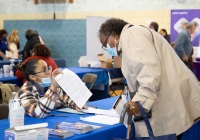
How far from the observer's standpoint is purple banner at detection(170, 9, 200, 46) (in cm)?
757

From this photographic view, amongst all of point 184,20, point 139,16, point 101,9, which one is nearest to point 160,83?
point 184,20

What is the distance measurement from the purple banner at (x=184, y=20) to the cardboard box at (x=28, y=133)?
6.17m

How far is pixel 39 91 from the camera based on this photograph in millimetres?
2648

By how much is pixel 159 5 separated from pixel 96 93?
3055mm

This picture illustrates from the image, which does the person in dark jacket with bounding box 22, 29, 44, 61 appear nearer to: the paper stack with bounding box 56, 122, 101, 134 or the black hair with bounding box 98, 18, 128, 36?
the black hair with bounding box 98, 18, 128, 36

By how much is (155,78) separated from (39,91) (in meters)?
0.95

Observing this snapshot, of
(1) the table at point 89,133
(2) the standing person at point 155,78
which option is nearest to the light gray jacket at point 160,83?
(2) the standing person at point 155,78

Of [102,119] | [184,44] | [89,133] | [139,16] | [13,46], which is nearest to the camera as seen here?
[89,133]

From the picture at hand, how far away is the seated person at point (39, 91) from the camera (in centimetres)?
248

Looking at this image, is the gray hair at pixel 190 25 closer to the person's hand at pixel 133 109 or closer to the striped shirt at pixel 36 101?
the striped shirt at pixel 36 101

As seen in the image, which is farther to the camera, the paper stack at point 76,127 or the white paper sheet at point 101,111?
the white paper sheet at point 101,111

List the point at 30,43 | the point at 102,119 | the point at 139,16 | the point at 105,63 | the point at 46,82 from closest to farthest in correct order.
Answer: the point at 102,119 < the point at 46,82 < the point at 105,63 < the point at 30,43 < the point at 139,16

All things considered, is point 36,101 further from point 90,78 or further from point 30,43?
point 30,43

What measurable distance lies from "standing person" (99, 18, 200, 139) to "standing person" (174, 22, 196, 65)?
479cm
